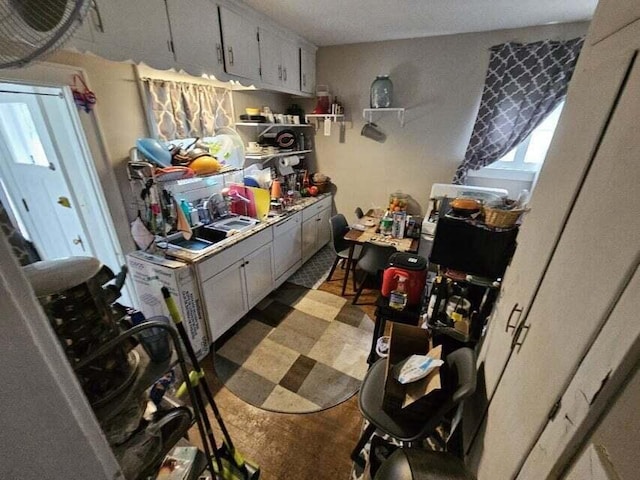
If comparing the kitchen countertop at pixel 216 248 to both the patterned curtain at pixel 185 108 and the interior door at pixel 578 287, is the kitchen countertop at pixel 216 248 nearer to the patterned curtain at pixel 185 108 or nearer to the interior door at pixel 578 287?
the patterned curtain at pixel 185 108

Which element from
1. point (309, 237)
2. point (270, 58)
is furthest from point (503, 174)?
point (270, 58)

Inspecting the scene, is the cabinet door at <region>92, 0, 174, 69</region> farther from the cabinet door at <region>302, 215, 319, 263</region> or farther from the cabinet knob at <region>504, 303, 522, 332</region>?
the cabinet knob at <region>504, 303, 522, 332</region>

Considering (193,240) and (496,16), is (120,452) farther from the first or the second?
(496,16)

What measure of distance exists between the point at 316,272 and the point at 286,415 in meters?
1.80

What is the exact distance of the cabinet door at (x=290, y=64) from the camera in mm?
2691

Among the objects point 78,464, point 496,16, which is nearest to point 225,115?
point 496,16

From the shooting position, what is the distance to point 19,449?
1.38 feet

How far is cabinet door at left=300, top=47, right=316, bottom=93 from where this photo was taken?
300 centimetres

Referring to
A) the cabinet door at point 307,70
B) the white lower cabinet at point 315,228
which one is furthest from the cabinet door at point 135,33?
the white lower cabinet at point 315,228

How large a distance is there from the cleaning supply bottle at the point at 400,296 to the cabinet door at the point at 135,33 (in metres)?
2.04

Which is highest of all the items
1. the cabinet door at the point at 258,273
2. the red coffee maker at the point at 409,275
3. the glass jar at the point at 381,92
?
the glass jar at the point at 381,92

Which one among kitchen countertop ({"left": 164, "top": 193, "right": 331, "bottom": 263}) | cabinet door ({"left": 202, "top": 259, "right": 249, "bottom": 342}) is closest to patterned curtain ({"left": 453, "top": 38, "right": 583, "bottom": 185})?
kitchen countertop ({"left": 164, "top": 193, "right": 331, "bottom": 263})

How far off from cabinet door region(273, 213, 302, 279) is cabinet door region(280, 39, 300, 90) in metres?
1.41

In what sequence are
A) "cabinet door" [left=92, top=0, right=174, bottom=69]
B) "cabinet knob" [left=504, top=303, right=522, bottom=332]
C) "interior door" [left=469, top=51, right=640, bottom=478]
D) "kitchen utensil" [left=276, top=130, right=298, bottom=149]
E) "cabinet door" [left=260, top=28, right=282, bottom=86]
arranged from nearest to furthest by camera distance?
1. "interior door" [left=469, top=51, right=640, bottom=478]
2. "cabinet knob" [left=504, top=303, right=522, bottom=332]
3. "cabinet door" [left=92, top=0, right=174, bottom=69]
4. "cabinet door" [left=260, top=28, right=282, bottom=86]
5. "kitchen utensil" [left=276, top=130, right=298, bottom=149]
